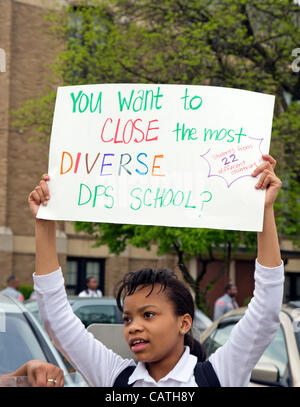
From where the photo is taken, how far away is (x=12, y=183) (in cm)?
2502

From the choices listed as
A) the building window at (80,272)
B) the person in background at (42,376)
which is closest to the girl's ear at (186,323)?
the person in background at (42,376)

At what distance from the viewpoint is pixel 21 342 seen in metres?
4.60

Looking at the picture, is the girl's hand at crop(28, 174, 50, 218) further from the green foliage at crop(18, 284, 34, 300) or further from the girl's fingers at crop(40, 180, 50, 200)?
the green foliage at crop(18, 284, 34, 300)

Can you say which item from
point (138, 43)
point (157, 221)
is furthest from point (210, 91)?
point (138, 43)

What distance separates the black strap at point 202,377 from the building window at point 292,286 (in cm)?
2824

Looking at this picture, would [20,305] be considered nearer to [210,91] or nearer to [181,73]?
[210,91]

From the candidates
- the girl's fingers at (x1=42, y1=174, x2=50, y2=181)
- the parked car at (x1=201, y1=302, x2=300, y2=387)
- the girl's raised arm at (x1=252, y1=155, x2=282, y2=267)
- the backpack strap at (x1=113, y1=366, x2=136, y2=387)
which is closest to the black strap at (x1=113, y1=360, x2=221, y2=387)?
the backpack strap at (x1=113, y1=366, x2=136, y2=387)

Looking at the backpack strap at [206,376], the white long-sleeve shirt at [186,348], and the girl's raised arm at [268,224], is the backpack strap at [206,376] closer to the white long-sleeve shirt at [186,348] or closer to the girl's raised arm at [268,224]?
the white long-sleeve shirt at [186,348]

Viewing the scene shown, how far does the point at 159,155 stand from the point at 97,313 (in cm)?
689

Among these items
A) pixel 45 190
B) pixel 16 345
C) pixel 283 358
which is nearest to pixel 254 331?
pixel 45 190
